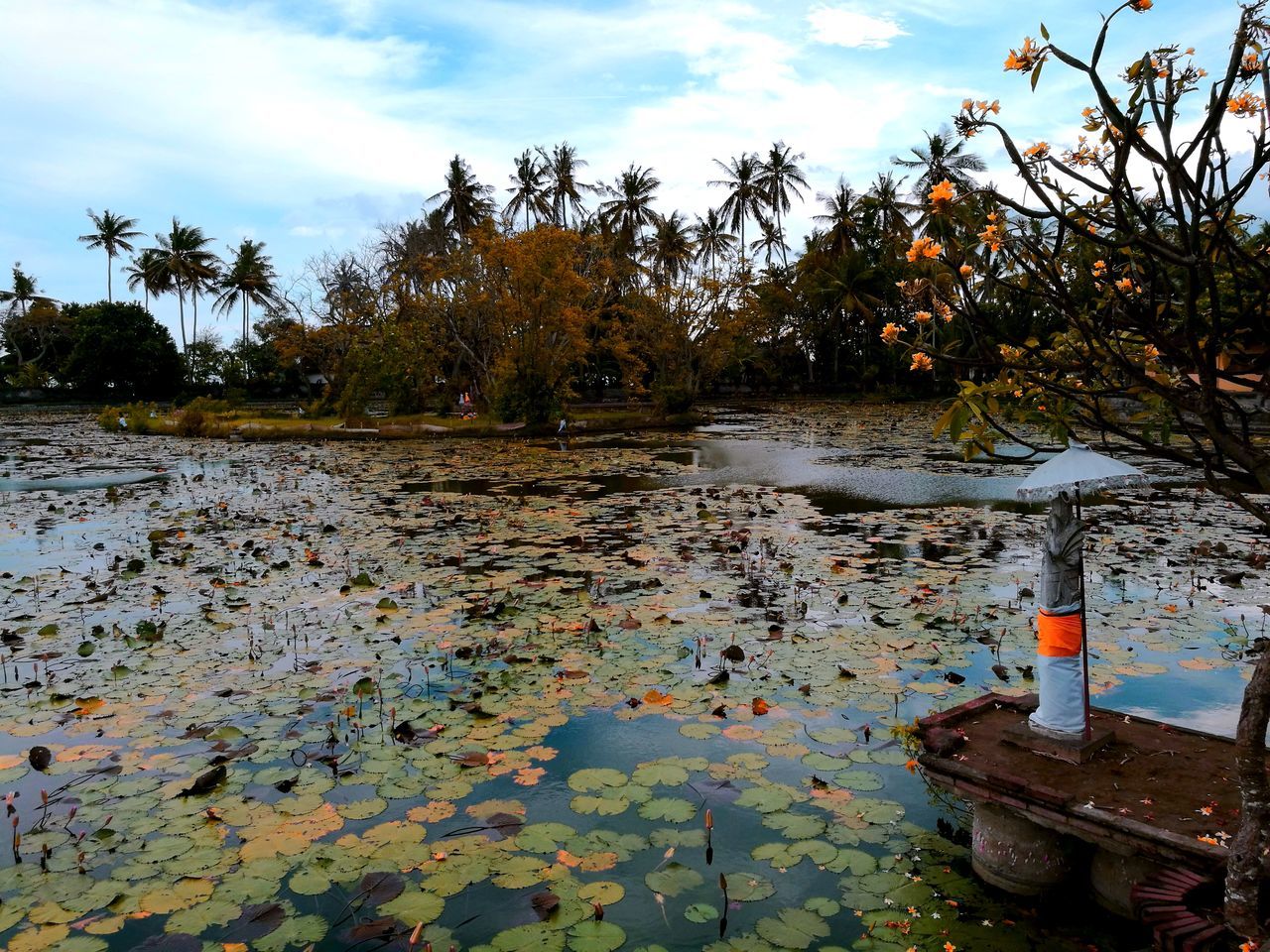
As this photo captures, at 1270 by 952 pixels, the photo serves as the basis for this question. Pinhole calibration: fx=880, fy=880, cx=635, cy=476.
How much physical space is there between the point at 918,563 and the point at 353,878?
6138mm

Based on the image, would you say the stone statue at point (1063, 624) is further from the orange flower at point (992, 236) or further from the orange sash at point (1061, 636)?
the orange flower at point (992, 236)

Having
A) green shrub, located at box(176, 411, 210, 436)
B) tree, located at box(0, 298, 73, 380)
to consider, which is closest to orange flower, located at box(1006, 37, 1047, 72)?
green shrub, located at box(176, 411, 210, 436)

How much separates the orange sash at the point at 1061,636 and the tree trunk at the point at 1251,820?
106 cm

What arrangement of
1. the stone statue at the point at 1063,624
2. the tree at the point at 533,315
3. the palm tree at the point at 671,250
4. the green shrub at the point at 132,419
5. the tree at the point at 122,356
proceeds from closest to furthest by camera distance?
the stone statue at the point at 1063,624
the tree at the point at 533,315
the green shrub at the point at 132,419
the palm tree at the point at 671,250
the tree at the point at 122,356

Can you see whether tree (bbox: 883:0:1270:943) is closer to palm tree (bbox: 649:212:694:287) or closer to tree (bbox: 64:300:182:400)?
palm tree (bbox: 649:212:694:287)

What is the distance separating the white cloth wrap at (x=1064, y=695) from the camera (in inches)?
141

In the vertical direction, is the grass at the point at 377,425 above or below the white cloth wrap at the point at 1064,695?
above

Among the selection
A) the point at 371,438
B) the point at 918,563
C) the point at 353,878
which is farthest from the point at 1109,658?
the point at 371,438

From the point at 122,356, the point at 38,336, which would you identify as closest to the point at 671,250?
the point at 122,356

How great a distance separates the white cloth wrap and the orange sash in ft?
0.09

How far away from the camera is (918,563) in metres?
8.18

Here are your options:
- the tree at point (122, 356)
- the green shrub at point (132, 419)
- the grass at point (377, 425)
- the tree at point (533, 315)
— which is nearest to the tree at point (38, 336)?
the tree at point (122, 356)

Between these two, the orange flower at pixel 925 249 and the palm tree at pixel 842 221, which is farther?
the palm tree at pixel 842 221

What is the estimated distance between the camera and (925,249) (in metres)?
2.94
